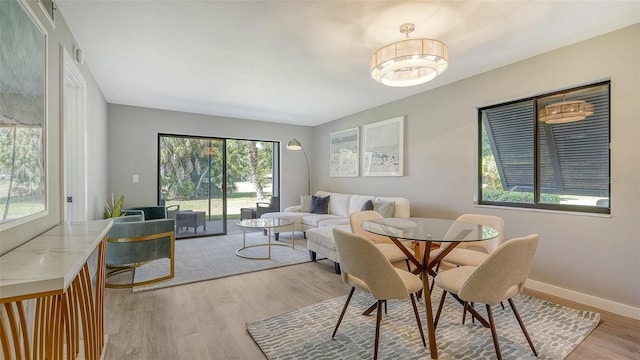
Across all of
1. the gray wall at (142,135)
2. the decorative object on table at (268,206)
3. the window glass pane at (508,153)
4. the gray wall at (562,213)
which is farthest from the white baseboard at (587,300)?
the gray wall at (142,135)

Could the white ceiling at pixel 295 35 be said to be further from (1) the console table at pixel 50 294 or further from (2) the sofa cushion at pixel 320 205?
(2) the sofa cushion at pixel 320 205

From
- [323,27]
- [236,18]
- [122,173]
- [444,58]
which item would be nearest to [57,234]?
[236,18]

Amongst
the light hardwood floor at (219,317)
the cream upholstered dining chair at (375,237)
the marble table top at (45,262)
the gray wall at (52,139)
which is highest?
the gray wall at (52,139)

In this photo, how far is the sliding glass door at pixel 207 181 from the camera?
17.5ft

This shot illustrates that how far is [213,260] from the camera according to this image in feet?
12.9

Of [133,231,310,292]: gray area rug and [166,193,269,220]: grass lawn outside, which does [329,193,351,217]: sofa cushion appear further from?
[166,193,269,220]: grass lawn outside

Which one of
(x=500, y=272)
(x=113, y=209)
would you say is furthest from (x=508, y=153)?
(x=113, y=209)

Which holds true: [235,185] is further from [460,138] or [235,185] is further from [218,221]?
[460,138]

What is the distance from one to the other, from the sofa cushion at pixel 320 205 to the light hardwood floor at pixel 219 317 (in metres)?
2.13

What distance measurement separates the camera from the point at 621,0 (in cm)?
203

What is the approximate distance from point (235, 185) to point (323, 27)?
13.9 feet

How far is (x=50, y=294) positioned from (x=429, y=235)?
6.60 feet

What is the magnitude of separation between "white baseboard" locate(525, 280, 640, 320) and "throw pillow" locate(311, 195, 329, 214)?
3351 mm

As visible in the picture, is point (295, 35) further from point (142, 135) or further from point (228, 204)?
point (228, 204)
